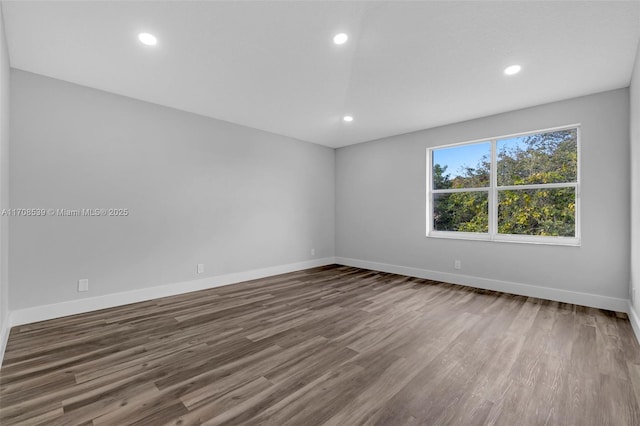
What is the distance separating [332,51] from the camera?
260 centimetres

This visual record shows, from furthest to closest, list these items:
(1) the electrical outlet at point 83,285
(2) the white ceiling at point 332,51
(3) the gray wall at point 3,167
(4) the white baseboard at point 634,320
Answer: (1) the electrical outlet at point 83,285
(4) the white baseboard at point 634,320
(3) the gray wall at point 3,167
(2) the white ceiling at point 332,51

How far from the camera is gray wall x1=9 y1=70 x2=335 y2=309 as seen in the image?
9.89ft

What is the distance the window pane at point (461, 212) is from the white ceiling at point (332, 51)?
54.8 inches

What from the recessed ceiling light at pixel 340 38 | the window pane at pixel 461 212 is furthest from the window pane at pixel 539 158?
the recessed ceiling light at pixel 340 38

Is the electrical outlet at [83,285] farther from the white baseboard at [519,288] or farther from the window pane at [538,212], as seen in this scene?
the window pane at [538,212]

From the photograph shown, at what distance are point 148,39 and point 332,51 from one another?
1.60 metres

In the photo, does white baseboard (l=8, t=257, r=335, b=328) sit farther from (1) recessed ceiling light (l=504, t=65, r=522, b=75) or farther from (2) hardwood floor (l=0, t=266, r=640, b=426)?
(1) recessed ceiling light (l=504, t=65, r=522, b=75)

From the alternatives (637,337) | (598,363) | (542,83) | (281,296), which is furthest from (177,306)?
(542,83)

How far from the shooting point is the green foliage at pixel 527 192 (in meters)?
3.77

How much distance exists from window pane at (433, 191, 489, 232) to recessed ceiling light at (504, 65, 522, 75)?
76.4 inches

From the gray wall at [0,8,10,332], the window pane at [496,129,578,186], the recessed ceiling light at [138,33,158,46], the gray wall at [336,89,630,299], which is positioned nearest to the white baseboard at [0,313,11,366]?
the gray wall at [0,8,10,332]

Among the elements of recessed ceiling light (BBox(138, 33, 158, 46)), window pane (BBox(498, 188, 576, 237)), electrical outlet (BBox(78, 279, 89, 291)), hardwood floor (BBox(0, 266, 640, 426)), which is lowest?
hardwood floor (BBox(0, 266, 640, 426))

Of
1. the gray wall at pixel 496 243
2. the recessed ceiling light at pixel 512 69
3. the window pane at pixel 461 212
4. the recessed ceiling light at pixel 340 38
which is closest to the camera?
the recessed ceiling light at pixel 340 38

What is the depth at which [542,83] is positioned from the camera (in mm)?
3223
